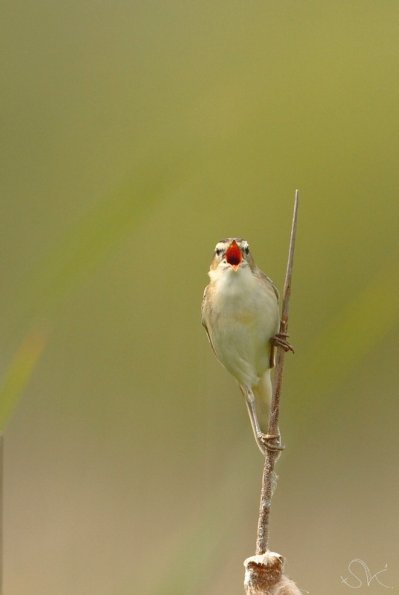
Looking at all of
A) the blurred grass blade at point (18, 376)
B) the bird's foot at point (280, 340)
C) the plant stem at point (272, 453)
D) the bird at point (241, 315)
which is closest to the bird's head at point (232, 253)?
the bird at point (241, 315)

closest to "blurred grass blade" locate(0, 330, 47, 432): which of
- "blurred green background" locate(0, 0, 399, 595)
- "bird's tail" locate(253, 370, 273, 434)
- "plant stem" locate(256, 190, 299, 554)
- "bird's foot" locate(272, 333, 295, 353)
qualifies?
"plant stem" locate(256, 190, 299, 554)

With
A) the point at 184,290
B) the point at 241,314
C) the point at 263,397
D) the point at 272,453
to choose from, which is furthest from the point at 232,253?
the point at 184,290

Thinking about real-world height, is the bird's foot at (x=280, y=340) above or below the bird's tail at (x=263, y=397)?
below

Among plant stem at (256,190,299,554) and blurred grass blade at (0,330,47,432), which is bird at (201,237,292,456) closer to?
plant stem at (256,190,299,554)

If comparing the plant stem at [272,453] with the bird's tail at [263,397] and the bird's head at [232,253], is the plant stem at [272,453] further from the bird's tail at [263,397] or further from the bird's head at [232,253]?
the bird's tail at [263,397]

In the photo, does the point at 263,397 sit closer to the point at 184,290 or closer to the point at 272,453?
the point at 272,453
